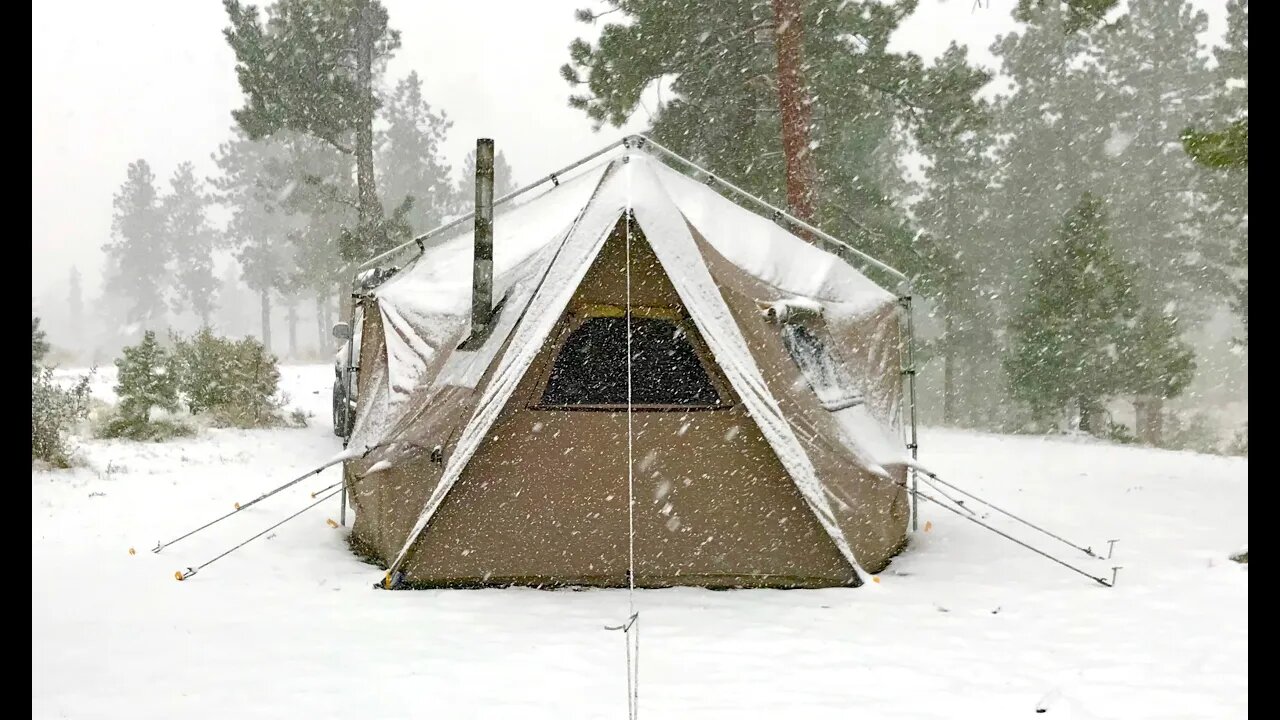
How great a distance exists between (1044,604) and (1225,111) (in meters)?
23.6

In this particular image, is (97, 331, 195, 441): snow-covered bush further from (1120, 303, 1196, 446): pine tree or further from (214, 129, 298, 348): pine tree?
(214, 129, 298, 348): pine tree

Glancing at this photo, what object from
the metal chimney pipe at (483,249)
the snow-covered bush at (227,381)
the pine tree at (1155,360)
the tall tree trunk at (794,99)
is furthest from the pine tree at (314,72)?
the pine tree at (1155,360)

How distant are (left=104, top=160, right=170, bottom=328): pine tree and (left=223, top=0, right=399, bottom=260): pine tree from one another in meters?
37.9

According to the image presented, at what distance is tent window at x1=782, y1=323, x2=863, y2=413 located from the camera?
21.8ft

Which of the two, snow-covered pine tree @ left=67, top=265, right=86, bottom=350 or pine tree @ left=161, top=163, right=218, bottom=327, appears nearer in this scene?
pine tree @ left=161, top=163, right=218, bottom=327

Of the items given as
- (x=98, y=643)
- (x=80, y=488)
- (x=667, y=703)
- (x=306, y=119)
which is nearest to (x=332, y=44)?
(x=306, y=119)

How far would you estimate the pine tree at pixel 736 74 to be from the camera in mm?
14367

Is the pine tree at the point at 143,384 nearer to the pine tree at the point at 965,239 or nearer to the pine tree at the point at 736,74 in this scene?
the pine tree at the point at 736,74

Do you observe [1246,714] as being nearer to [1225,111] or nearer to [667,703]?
[667,703]

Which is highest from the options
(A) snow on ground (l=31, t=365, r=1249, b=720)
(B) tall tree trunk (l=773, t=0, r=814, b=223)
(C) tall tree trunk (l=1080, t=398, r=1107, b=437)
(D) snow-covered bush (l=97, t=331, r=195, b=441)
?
(B) tall tree trunk (l=773, t=0, r=814, b=223)

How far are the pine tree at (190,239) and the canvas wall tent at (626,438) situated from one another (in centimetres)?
4969

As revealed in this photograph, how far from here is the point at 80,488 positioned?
29.0 ft

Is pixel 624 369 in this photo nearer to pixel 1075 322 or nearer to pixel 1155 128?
pixel 1075 322

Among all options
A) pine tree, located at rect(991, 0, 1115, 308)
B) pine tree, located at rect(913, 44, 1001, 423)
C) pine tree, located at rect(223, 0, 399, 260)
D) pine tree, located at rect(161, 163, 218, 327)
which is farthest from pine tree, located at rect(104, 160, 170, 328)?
pine tree, located at rect(991, 0, 1115, 308)
